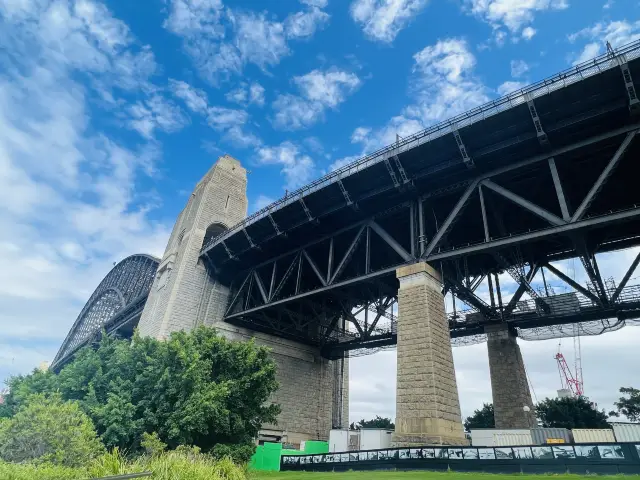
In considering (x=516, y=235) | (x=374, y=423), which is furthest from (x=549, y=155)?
(x=374, y=423)

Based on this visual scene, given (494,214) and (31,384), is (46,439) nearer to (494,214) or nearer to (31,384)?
(31,384)

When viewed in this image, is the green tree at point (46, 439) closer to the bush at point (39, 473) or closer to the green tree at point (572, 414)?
the bush at point (39, 473)

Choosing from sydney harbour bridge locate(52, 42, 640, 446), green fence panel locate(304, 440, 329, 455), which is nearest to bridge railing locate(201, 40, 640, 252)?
sydney harbour bridge locate(52, 42, 640, 446)

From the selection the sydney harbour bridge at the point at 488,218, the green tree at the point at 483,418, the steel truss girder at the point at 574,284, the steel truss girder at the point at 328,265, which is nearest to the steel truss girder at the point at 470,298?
the sydney harbour bridge at the point at 488,218

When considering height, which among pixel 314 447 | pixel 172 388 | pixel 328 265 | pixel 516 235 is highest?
pixel 328 265

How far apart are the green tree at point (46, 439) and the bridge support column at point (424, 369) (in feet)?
40.3

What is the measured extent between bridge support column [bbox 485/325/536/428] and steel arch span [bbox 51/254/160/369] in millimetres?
50182

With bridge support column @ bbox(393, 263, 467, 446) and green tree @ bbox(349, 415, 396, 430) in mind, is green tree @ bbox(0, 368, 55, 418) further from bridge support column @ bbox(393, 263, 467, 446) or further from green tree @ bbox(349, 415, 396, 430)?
green tree @ bbox(349, 415, 396, 430)

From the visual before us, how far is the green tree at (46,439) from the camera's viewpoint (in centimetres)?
1407

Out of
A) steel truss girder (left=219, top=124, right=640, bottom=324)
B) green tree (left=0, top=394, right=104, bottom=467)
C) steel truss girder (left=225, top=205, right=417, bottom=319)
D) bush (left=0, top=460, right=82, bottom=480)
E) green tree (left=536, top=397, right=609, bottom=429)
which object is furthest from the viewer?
green tree (left=536, top=397, right=609, bottom=429)

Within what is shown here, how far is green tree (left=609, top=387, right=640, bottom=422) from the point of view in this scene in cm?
6450

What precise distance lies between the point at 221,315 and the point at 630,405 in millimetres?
71769

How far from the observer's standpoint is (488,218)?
25688mm

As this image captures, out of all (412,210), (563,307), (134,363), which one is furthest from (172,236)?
(563,307)
